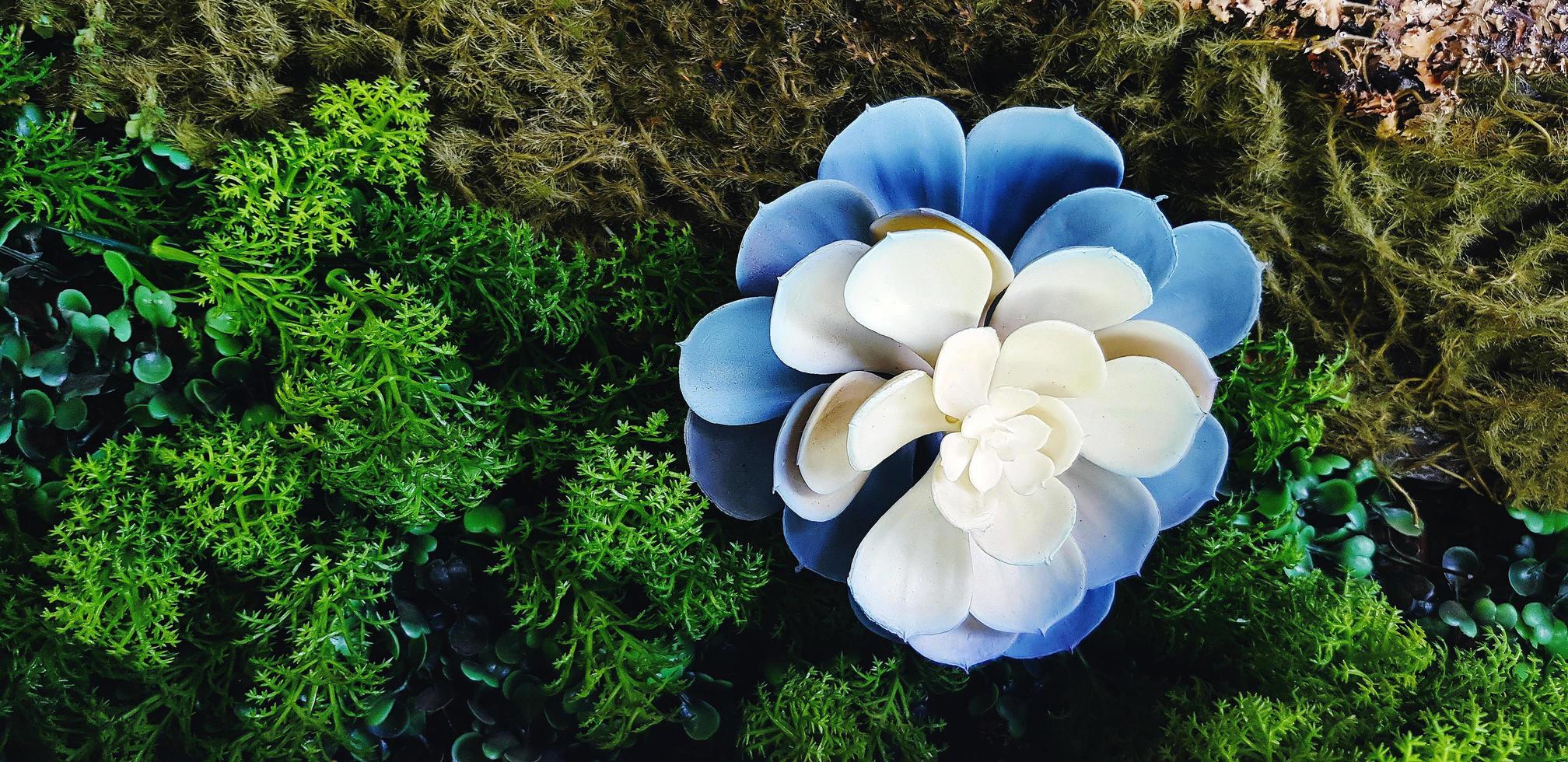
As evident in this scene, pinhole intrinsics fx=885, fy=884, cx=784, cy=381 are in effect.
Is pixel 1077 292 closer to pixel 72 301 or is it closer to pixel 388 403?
pixel 388 403

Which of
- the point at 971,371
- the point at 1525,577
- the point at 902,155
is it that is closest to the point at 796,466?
the point at 971,371

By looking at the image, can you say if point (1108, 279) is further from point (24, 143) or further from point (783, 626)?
point (24, 143)

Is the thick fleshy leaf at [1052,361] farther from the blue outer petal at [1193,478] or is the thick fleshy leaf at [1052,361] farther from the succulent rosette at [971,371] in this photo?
the blue outer petal at [1193,478]

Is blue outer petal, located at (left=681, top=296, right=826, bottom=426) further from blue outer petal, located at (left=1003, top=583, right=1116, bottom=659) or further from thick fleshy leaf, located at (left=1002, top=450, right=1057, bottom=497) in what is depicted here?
blue outer petal, located at (left=1003, top=583, right=1116, bottom=659)

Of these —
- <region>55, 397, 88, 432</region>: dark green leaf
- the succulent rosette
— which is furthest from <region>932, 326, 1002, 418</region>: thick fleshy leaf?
<region>55, 397, 88, 432</region>: dark green leaf

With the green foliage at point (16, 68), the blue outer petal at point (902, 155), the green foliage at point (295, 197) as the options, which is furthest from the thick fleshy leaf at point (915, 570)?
the green foliage at point (16, 68)
